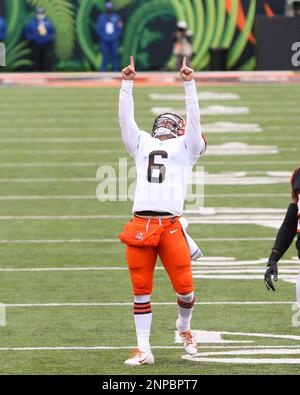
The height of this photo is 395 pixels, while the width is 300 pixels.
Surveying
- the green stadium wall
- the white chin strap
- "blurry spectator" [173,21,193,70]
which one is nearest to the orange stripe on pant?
the white chin strap

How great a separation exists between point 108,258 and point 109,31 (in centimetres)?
2382

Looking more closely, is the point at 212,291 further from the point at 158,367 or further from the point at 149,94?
the point at 149,94

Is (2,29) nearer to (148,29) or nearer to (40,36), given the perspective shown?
(40,36)

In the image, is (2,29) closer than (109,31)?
No

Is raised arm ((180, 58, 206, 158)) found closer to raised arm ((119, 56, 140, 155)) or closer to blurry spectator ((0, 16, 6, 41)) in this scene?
raised arm ((119, 56, 140, 155))

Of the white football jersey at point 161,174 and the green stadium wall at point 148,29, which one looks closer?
the white football jersey at point 161,174

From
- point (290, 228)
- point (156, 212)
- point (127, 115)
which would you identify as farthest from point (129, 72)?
point (290, 228)

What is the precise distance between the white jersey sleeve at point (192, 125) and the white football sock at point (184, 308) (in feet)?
3.32

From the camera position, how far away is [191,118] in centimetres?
989

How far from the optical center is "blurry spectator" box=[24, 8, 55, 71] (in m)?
38.2

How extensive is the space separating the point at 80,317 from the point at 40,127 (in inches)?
584

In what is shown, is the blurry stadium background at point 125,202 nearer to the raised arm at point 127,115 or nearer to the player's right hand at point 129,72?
the raised arm at point 127,115

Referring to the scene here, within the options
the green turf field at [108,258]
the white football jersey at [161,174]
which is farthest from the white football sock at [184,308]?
the white football jersey at [161,174]

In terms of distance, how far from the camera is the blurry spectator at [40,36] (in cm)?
3822
